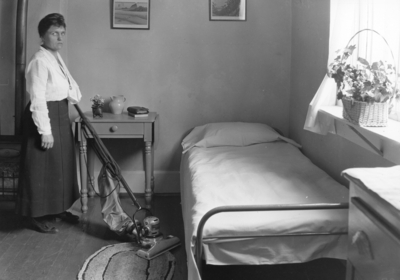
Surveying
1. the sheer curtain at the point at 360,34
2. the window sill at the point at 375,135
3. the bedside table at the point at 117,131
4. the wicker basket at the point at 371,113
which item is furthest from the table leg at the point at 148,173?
the wicker basket at the point at 371,113

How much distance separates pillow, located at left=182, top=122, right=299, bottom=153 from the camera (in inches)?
185

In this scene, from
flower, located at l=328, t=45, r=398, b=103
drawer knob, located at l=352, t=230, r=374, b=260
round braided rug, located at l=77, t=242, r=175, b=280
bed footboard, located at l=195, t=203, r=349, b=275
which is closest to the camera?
drawer knob, located at l=352, t=230, r=374, b=260

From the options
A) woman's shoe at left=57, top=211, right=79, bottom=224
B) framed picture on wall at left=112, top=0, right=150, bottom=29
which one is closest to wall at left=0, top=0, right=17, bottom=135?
framed picture on wall at left=112, top=0, right=150, bottom=29

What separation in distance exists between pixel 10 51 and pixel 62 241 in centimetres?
202

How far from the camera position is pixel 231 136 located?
4.73m

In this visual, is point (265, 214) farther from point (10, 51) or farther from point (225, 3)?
point (10, 51)

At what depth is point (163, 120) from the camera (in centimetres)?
519

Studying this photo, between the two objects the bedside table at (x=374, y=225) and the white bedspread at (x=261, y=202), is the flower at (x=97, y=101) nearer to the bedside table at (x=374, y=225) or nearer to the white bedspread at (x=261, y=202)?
the white bedspread at (x=261, y=202)

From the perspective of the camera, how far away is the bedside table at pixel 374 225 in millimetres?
1647

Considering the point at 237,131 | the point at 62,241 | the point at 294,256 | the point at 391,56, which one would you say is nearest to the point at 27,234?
the point at 62,241

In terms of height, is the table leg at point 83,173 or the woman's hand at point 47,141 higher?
the woman's hand at point 47,141

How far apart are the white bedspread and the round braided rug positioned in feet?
1.40

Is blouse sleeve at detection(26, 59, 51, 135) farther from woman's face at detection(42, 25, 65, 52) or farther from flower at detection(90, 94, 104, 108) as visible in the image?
flower at detection(90, 94, 104, 108)

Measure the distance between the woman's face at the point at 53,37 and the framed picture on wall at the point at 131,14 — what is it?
999mm
